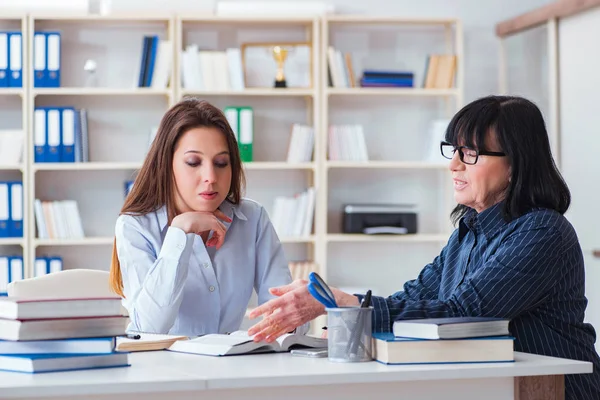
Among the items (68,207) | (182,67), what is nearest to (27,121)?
(68,207)

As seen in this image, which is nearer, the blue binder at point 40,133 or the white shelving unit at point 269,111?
the blue binder at point 40,133

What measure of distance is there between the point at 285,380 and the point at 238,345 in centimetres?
27

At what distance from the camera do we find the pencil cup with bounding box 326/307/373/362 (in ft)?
4.96

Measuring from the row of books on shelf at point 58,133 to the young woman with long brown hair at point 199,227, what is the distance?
243 cm

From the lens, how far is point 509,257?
1723 millimetres

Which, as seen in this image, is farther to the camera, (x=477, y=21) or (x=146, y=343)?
(x=477, y=21)

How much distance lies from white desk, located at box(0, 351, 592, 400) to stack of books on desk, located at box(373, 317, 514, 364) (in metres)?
0.03

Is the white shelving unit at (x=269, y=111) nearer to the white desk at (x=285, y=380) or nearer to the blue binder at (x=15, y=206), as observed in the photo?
the blue binder at (x=15, y=206)

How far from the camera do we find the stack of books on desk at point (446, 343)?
4.80ft

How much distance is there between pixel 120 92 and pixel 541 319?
11.1 feet

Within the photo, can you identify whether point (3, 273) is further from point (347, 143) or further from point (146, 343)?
point (146, 343)

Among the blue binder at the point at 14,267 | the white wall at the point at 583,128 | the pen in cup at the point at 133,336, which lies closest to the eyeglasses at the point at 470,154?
the pen in cup at the point at 133,336

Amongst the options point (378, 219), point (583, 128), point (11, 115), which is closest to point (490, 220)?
point (583, 128)

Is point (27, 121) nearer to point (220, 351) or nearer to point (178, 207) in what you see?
point (178, 207)
